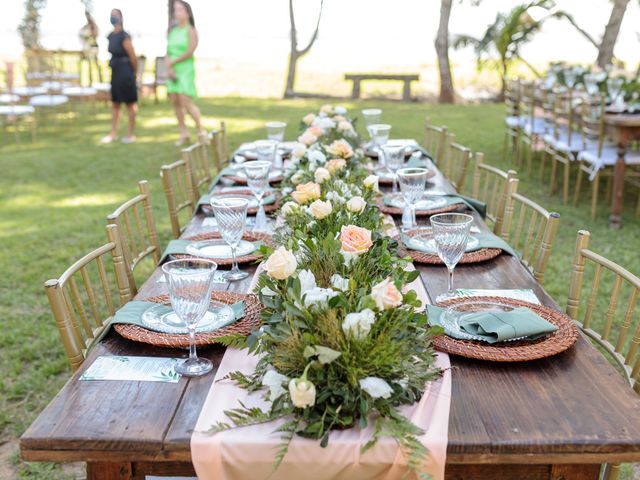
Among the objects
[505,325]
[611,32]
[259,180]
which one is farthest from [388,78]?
Answer: [505,325]

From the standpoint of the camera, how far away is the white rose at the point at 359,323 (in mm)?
1146

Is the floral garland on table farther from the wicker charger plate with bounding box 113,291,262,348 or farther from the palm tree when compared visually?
the palm tree

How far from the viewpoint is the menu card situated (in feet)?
4.53

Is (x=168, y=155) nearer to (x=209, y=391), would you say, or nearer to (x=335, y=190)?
(x=335, y=190)

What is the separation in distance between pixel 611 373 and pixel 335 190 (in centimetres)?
96

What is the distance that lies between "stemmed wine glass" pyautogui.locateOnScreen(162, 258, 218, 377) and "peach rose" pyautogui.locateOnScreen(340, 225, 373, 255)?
0.92ft

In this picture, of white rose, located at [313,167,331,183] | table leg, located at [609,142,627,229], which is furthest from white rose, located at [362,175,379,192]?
table leg, located at [609,142,627,229]

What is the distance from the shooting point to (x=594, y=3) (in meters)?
12.3

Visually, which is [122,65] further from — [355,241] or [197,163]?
[355,241]

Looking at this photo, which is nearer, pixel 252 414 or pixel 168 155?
pixel 252 414

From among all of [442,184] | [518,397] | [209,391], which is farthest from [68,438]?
[442,184]

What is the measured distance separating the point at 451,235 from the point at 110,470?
96 centimetres

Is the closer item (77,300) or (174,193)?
(77,300)

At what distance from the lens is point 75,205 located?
18.1 feet
